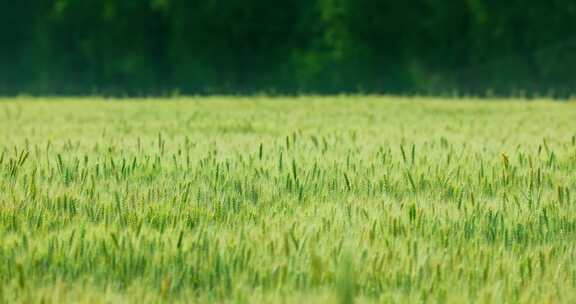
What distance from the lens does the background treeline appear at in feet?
129

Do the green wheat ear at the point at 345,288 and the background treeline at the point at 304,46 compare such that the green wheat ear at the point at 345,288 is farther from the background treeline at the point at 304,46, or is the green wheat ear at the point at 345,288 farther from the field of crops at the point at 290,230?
the background treeline at the point at 304,46

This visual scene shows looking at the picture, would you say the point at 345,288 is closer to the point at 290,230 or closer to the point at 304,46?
the point at 290,230

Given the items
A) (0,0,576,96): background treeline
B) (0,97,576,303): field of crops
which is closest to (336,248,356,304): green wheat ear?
(0,97,576,303): field of crops

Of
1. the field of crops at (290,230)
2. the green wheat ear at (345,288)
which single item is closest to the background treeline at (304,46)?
the field of crops at (290,230)

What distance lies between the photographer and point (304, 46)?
4750 cm

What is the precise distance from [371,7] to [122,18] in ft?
48.5

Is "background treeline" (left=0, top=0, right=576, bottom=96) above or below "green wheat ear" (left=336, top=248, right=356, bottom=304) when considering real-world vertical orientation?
above

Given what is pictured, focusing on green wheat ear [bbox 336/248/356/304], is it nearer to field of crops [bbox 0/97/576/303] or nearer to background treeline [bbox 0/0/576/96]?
field of crops [bbox 0/97/576/303]

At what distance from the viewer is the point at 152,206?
3791mm

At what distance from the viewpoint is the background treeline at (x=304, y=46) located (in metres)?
39.3

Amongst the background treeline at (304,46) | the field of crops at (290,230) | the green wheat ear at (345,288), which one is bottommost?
the field of crops at (290,230)

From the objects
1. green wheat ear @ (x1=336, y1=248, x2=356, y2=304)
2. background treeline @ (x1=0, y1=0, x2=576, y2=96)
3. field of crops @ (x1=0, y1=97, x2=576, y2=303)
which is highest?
background treeline @ (x1=0, y1=0, x2=576, y2=96)

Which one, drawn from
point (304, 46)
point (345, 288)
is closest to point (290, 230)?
point (345, 288)

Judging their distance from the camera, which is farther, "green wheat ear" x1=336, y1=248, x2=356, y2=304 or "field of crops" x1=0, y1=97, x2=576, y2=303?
"field of crops" x1=0, y1=97, x2=576, y2=303
